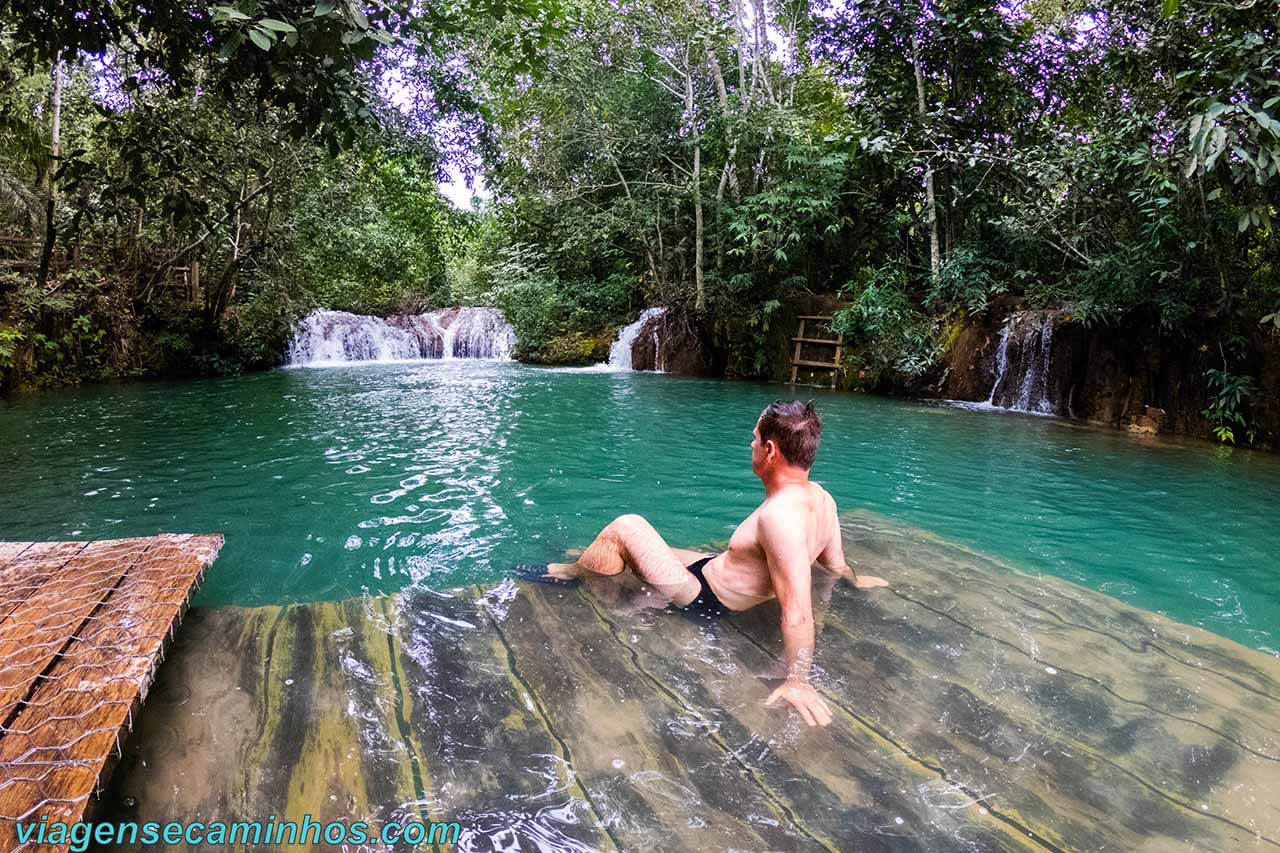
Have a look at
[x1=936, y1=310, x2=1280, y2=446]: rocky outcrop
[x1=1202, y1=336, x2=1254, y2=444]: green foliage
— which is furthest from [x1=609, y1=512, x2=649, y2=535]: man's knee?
[x1=936, y1=310, x2=1280, y2=446]: rocky outcrop

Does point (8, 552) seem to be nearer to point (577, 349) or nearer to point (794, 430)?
point (794, 430)

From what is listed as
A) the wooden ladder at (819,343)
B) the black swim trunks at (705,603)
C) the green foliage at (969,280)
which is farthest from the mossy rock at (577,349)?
→ the black swim trunks at (705,603)

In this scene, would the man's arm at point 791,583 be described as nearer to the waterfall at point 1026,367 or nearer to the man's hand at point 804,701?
the man's hand at point 804,701

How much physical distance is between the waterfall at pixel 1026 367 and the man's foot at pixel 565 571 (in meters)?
10.2

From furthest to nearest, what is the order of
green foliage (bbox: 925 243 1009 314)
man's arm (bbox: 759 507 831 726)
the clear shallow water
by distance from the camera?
green foliage (bbox: 925 243 1009 314)
the clear shallow water
man's arm (bbox: 759 507 831 726)

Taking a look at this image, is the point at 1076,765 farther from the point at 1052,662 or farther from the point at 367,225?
the point at 367,225

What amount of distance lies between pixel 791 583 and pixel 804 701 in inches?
17.1

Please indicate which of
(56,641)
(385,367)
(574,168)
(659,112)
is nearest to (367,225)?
(385,367)

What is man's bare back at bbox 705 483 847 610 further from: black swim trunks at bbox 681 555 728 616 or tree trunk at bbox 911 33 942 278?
tree trunk at bbox 911 33 942 278

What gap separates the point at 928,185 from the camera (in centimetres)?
1319

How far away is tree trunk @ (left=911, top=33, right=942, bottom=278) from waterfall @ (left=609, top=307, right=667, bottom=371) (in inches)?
276

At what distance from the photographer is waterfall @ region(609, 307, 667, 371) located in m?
18.0

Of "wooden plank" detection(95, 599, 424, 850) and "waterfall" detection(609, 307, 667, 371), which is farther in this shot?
"waterfall" detection(609, 307, 667, 371)

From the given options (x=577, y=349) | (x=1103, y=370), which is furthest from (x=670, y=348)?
(x=1103, y=370)
